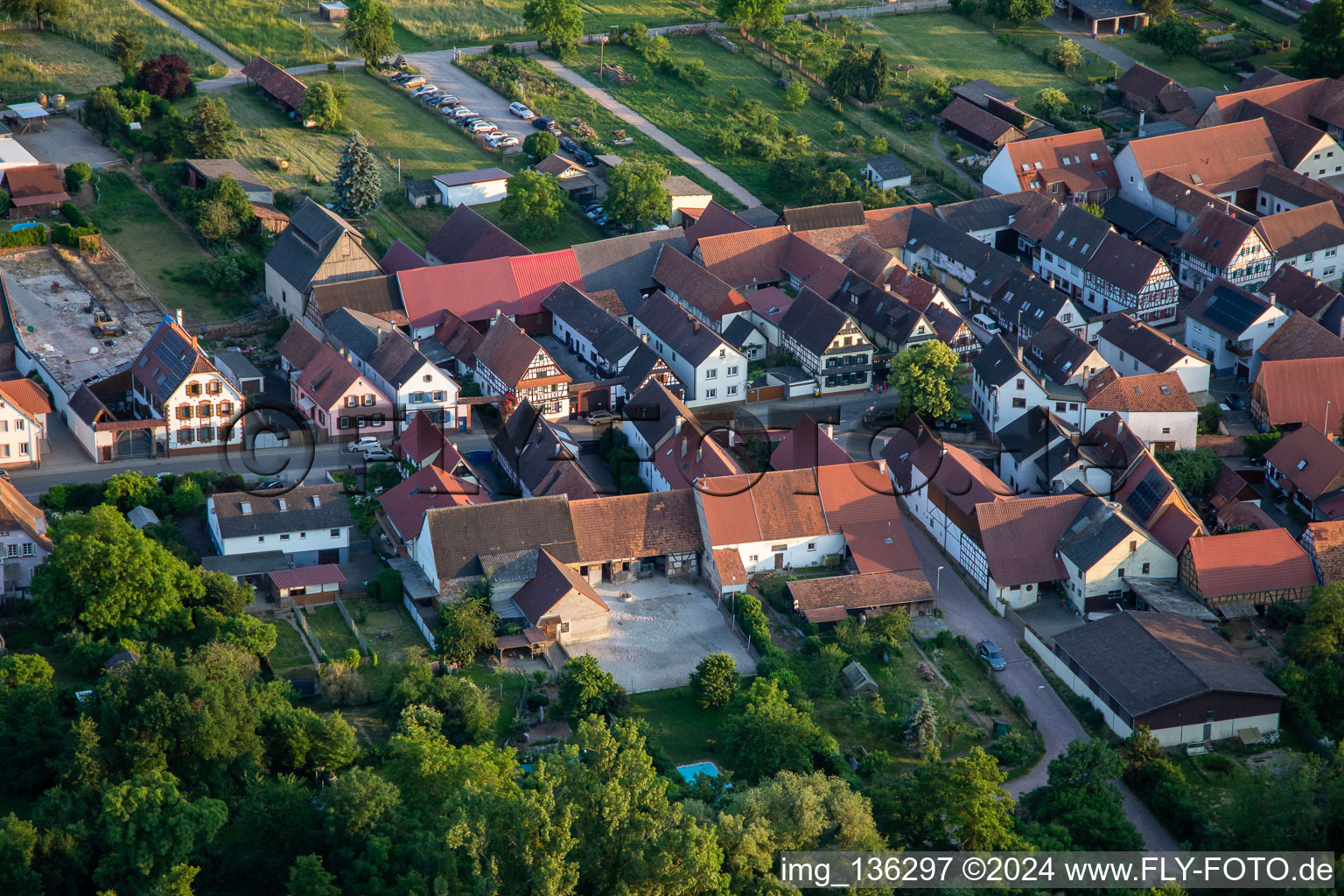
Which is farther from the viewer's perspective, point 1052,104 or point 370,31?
point 370,31

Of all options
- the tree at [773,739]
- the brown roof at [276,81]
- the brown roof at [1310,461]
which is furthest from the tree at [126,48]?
the brown roof at [1310,461]

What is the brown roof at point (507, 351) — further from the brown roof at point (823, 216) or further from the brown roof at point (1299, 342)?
the brown roof at point (1299, 342)

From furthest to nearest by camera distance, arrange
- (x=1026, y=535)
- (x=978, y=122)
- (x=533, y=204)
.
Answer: (x=978, y=122), (x=533, y=204), (x=1026, y=535)

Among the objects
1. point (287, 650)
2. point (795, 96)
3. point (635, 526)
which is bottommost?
point (287, 650)

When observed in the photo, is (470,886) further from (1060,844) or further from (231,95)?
(231,95)

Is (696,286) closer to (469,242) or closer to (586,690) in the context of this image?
(469,242)

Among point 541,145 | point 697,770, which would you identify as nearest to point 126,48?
point 541,145

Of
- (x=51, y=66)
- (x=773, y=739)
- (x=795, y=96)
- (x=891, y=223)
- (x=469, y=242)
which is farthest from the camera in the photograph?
(x=795, y=96)
